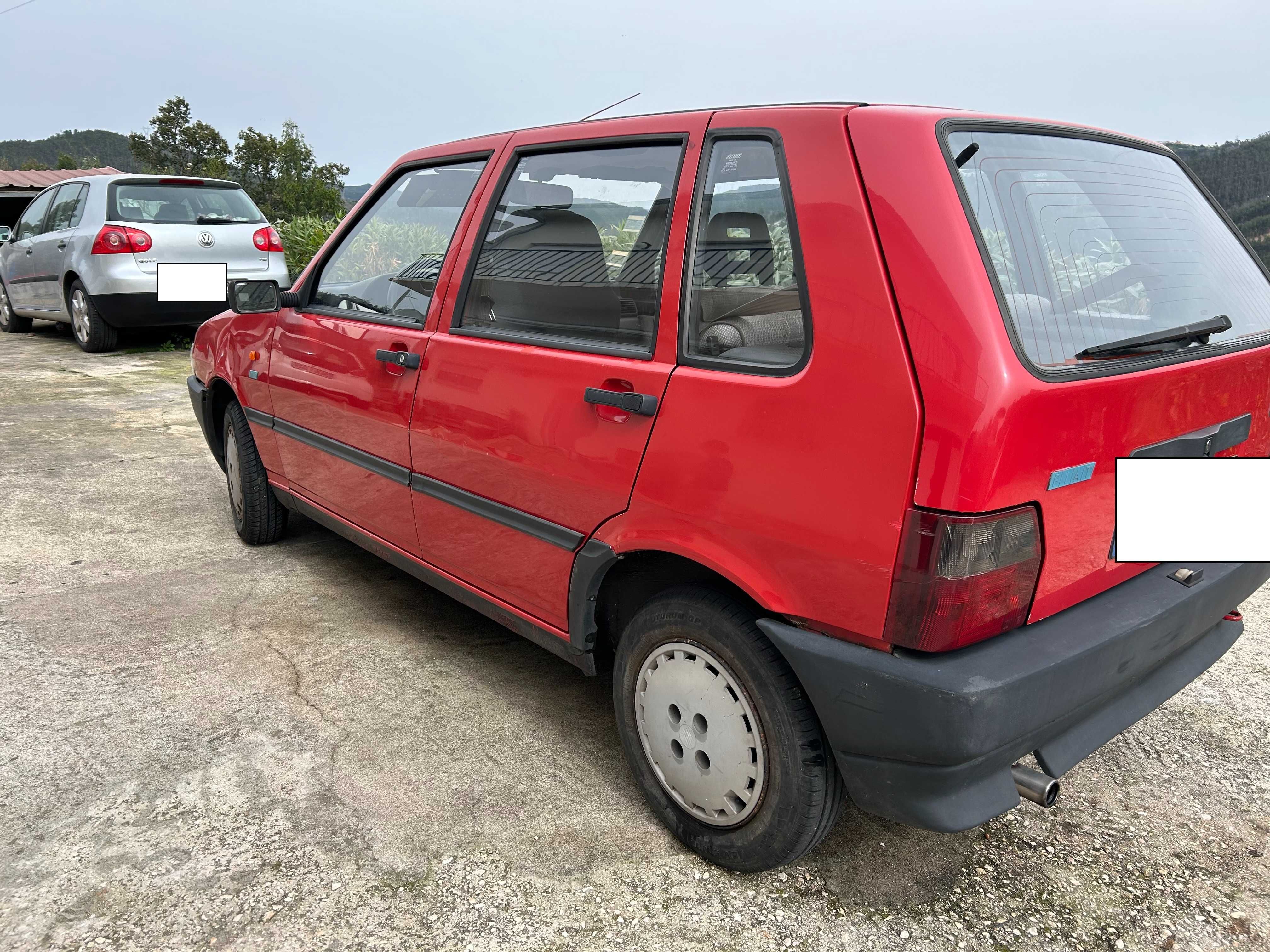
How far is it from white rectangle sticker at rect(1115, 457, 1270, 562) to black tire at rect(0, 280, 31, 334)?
1285 centimetres

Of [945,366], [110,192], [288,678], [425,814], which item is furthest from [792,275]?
[110,192]

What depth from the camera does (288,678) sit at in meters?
2.99

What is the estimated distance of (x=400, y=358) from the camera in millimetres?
2844

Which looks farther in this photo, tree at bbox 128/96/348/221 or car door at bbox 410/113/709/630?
tree at bbox 128/96/348/221

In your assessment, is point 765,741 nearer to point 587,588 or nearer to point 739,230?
point 587,588

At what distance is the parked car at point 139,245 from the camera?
863 centimetres

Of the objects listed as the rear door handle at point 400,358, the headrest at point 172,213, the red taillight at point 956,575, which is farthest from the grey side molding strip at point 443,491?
the headrest at point 172,213

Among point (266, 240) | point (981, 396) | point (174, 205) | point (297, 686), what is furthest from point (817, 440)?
point (174, 205)

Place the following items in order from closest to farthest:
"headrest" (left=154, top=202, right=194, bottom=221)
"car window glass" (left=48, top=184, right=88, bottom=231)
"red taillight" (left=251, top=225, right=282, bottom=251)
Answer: "headrest" (left=154, top=202, right=194, bottom=221), "red taillight" (left=251, top=225, right=282, bottom=251), "car window glass" (left=48, top=184, right=88, bottom=231)

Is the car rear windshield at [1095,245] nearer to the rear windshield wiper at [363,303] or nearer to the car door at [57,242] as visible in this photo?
the rear windshield wiper at [363,303]

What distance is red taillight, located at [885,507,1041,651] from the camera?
160 cm

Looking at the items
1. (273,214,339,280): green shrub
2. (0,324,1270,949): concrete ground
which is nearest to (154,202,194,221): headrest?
(273,214,339,280): green shrub

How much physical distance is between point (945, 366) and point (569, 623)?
1.23m

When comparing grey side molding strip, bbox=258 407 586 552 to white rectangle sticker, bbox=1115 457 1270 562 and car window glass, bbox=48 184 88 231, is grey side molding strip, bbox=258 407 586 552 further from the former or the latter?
car window glass, bbox=48 184 88 231
